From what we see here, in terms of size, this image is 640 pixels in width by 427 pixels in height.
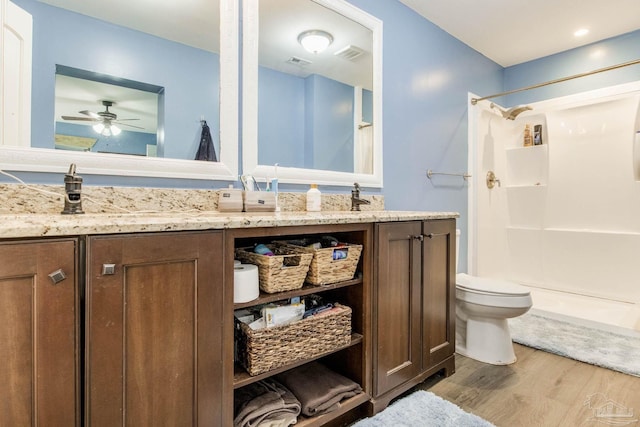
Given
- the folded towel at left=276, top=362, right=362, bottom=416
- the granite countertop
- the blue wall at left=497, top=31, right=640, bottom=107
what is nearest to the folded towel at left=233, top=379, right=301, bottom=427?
the folded towel at left=276, top=362, right=362, bottom=416

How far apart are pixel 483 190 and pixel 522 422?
88.7 inches

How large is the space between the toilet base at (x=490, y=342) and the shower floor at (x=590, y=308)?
1.03 m

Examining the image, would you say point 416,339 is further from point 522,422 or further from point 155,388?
point 155,388

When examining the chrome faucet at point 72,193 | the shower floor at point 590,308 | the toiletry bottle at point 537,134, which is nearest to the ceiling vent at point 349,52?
the chrome faucet at point 72,193

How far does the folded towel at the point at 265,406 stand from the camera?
3.80 ft

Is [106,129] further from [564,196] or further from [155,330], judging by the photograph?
[564,196]

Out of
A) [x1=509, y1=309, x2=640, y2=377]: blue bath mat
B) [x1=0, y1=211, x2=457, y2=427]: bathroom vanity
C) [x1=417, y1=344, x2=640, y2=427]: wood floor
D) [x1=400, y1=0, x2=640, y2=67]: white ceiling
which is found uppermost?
[x1=400, y1=0, x2=640, y2=67]: white ceiling

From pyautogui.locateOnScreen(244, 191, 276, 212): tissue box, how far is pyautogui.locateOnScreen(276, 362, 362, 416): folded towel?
0.76 m

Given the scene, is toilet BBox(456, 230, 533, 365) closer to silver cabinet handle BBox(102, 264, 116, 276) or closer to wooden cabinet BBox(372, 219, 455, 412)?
wooden cabinet BBox(372, 219, 455, 412)

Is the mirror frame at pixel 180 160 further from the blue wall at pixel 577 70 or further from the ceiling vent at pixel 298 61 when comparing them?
the blue wall at pixel 577 70

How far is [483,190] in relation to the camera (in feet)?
10.6

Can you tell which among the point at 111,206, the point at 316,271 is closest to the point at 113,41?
the point at 111,206

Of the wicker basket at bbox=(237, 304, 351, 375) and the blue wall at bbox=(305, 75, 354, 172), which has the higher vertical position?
the blue wall at bbox=(305, 75, 354, 172)

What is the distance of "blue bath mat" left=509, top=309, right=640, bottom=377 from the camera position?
194 centimetres
